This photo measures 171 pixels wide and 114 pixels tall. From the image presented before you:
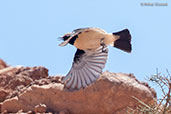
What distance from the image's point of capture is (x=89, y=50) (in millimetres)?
7680

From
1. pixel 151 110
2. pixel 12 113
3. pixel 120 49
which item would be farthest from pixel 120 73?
pixel 151 110

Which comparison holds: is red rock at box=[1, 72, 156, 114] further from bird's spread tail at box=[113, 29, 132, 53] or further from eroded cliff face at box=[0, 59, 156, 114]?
bird's spread tail at box=[113, 29, 132, 53]

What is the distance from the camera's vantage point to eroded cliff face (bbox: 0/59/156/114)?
7.54m

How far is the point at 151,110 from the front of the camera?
12.6 ft

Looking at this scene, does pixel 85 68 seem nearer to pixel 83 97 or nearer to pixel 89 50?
pixel 89 50

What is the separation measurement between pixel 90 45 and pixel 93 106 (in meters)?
1.37

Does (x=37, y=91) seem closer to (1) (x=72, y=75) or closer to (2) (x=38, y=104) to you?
(2) (x=38, y=104)

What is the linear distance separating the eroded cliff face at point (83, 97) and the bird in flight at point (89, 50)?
351 mm

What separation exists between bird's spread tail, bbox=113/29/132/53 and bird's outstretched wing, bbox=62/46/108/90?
280mm

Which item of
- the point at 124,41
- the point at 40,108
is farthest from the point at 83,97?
the point at 124,41

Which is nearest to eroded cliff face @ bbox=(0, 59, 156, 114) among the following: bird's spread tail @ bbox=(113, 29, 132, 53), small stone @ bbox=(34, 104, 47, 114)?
small stone @ bbox=(34, 104, 47, 114)

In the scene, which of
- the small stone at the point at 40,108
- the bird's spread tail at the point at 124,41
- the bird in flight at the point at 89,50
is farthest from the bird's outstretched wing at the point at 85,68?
the small stone at the point at 40,108

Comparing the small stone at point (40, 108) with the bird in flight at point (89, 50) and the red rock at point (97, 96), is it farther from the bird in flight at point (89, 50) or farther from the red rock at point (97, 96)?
the bird in flight at point (89, 50)

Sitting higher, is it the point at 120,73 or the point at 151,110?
the point at 151,110
